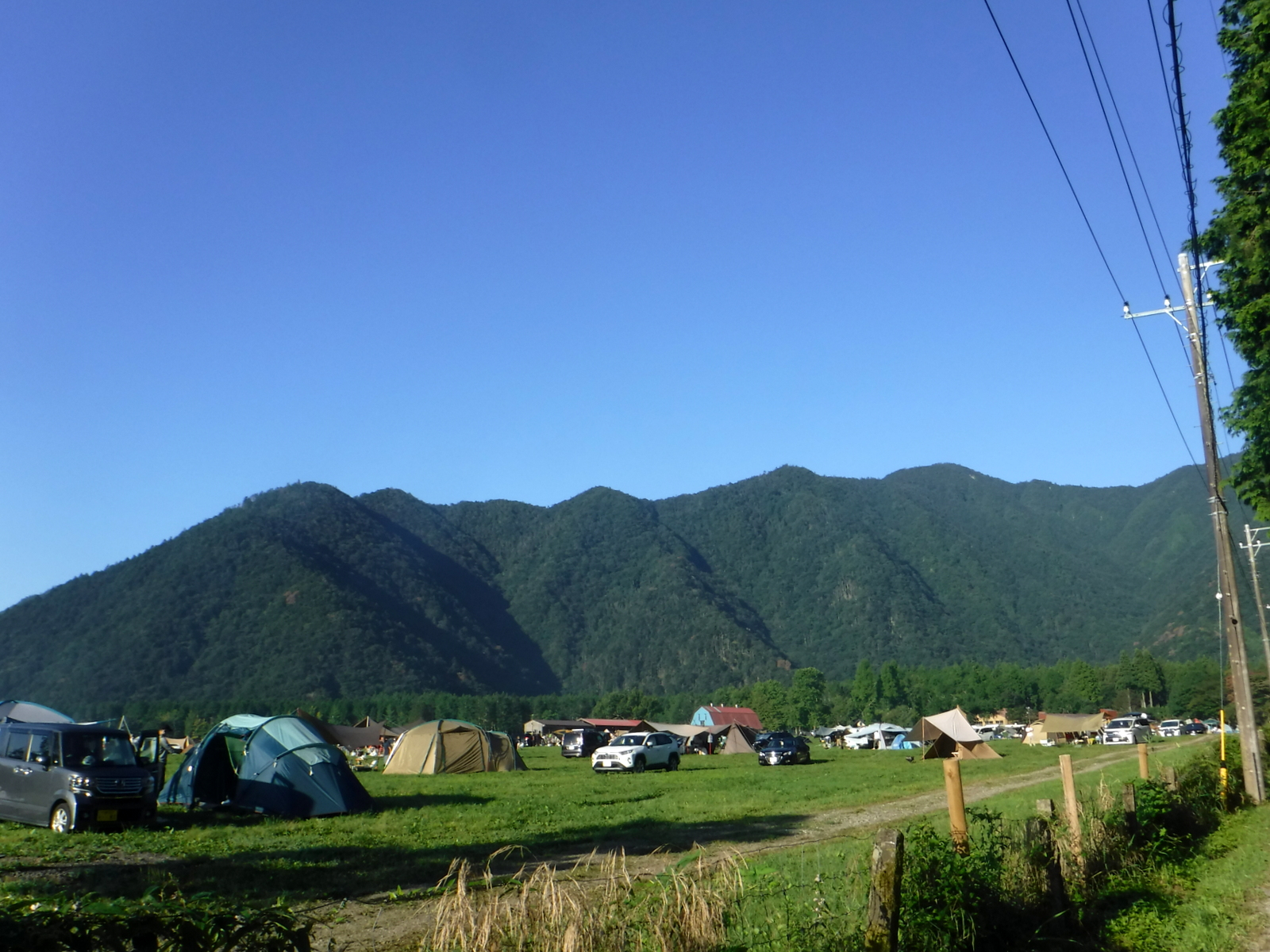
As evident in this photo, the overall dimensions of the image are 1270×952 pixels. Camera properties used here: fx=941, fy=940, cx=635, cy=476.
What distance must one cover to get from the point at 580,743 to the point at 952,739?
18.6 m

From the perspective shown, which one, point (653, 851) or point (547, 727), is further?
point (547, 727)

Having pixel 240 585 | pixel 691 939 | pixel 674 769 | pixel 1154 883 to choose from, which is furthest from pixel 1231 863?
Result: pixel 240 585

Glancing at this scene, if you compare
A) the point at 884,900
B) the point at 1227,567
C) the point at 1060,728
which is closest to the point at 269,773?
the point at 884,900

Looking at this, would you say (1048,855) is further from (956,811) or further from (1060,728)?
(1060,728)

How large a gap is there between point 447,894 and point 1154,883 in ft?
25.3

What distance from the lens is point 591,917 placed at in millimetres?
4797

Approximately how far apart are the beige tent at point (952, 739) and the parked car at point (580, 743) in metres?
17.0

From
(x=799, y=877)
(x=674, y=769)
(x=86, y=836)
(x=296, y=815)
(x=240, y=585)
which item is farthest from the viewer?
(x=240, y=585)

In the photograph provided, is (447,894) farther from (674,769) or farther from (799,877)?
(674,769)

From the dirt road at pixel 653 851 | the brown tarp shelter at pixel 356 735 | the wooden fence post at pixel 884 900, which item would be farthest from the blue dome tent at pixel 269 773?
the brown tarp shelter at pixel 356 735

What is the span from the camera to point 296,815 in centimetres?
1672

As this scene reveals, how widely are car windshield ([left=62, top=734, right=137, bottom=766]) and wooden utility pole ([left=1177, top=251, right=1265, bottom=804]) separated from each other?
735 inches

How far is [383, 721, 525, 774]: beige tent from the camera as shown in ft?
108

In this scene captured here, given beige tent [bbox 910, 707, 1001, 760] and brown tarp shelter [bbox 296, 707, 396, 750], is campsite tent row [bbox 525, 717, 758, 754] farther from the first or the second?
beige tent [bbox 910, 707, 1001, 760]
